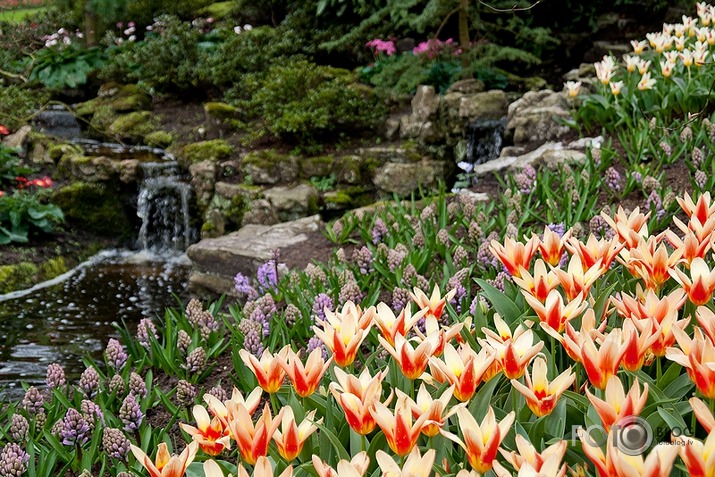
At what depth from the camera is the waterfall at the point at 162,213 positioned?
8188mm

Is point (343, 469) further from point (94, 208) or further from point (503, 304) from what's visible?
point (94, 208)

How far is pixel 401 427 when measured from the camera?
129cm

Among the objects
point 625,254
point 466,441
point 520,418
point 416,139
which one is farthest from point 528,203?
point 416,139

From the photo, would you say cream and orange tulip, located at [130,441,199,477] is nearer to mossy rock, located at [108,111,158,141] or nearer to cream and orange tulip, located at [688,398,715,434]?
cream and orange tulip, located at [688,398,715,434]

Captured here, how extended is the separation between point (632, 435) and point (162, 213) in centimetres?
749

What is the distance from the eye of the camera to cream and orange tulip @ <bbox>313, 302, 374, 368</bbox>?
1.66 meters

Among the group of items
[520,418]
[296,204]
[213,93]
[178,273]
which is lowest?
[178,273]

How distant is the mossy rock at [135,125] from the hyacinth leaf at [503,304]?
834cm

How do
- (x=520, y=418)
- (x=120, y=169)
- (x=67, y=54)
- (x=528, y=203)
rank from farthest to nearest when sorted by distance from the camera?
(x=67, y=54)
(x=120, y=169)
(x=528, y=203)
(x=520, y=418)

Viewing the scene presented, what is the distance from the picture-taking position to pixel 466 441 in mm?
1256

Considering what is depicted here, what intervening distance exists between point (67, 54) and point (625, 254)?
1144 centimetres

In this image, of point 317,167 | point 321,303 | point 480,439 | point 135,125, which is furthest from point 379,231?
point 135,125

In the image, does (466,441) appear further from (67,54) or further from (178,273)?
(67,54)

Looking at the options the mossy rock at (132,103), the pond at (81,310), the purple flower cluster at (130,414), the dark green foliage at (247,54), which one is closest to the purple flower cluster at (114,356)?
the purple flower cluster at (130,414)
